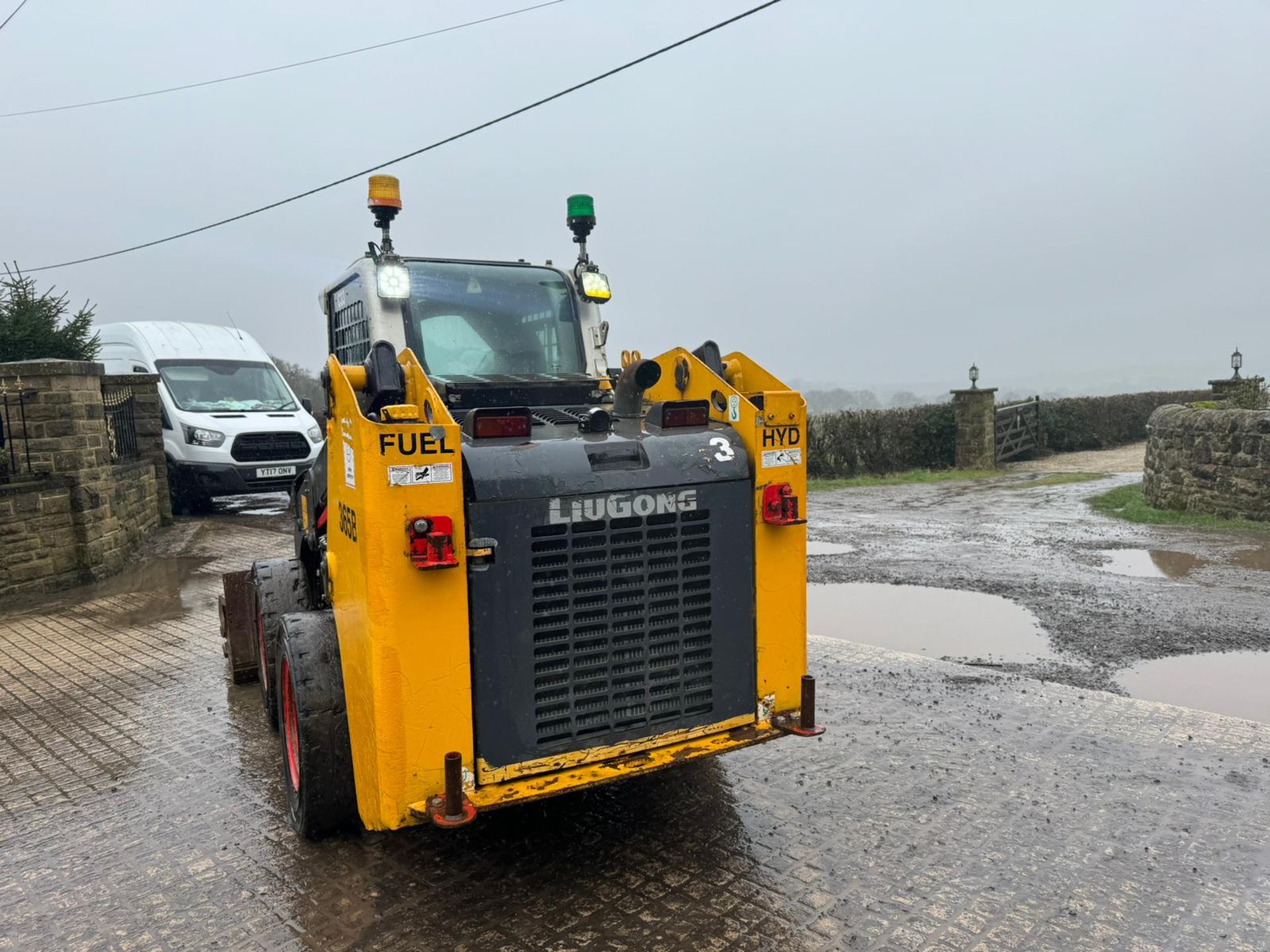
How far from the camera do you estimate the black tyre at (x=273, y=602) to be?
4.97 metres

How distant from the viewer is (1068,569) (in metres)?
9.48

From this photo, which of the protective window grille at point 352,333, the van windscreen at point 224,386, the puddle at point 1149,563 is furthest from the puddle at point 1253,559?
the van windscreen at point 224,386

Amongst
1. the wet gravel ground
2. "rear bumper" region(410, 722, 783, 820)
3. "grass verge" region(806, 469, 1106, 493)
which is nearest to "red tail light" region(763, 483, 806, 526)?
"rear bumper" region(410, 722, 783, 820)

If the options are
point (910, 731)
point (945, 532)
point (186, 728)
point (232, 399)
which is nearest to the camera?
point (910, 731)

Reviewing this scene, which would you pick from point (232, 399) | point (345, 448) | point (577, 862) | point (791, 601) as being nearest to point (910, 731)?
point (791, 601)

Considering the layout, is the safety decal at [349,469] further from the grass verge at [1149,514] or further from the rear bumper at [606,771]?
the grass verge at [1149,514]

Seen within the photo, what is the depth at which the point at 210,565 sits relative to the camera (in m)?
10.4

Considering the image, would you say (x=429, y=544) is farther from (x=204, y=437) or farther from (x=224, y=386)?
(x=224, y=386)

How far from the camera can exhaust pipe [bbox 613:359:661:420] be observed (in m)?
4.09

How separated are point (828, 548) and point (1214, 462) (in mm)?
5594

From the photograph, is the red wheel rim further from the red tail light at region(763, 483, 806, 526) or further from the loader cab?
the red tail light at region(763, 483, 806, 526)

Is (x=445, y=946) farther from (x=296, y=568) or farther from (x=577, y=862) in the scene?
(x=296, y=568)

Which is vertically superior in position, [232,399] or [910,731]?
[232,399]

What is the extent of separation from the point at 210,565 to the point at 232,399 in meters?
4.66
